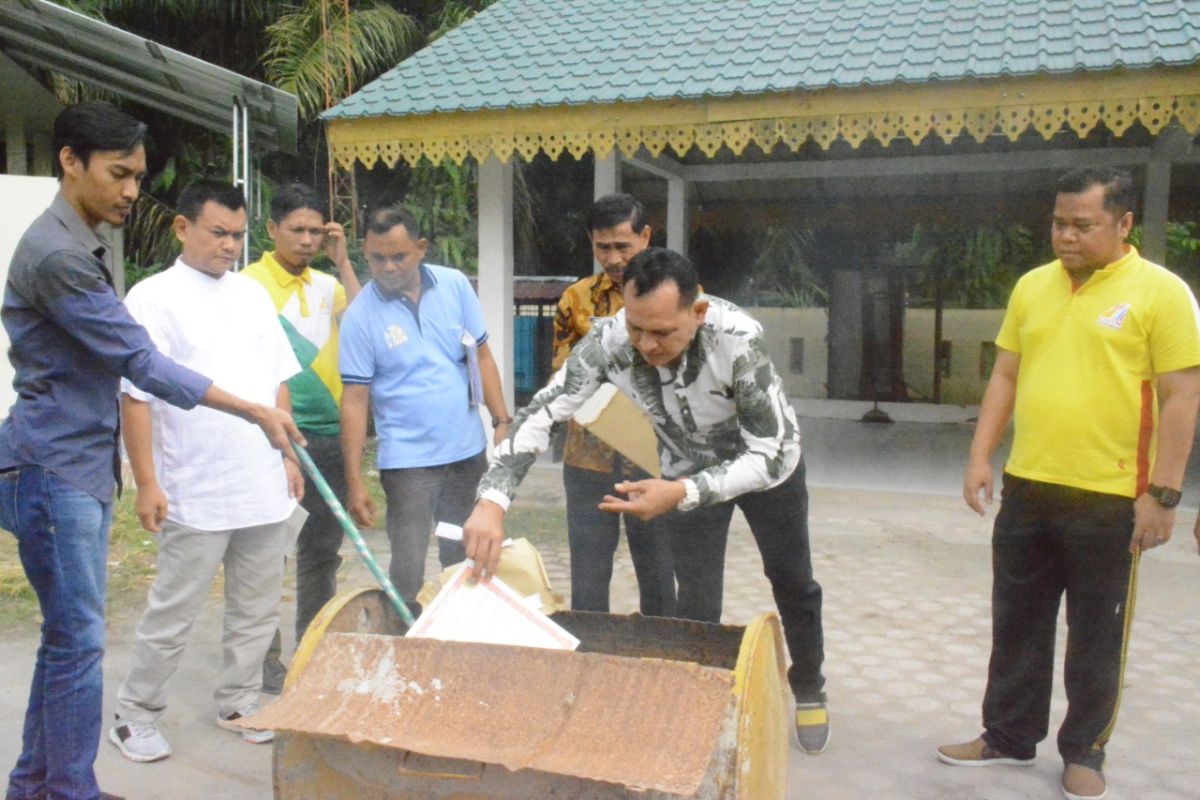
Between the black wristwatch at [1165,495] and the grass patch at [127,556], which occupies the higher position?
the black wristwatch at [1165,495]

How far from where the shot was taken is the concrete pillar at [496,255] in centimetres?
833

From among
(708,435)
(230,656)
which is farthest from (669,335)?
(230,656)

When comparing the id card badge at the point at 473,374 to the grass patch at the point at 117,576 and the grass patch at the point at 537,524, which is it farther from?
the grass patch at the point at 537,524

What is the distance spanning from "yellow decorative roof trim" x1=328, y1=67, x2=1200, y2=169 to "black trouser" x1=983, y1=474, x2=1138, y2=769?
4.01m

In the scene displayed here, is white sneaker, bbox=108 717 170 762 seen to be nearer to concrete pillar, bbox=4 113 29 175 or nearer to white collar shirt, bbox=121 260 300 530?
white collar shirt, bbox=121 260 300 530

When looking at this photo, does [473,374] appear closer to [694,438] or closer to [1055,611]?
[694,438]

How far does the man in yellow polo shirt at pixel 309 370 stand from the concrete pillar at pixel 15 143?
30.3 feet

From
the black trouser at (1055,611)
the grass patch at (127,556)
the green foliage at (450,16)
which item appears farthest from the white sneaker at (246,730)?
the green foliage at (450,16)

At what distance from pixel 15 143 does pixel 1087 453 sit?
11.7 meters

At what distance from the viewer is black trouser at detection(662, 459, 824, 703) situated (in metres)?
3.22

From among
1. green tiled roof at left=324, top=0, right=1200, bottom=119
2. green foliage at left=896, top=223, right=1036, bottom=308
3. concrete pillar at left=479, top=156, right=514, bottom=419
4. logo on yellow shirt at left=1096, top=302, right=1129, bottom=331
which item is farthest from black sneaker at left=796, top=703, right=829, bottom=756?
green foliage at left=896, top=223, right=1036, bottom=308

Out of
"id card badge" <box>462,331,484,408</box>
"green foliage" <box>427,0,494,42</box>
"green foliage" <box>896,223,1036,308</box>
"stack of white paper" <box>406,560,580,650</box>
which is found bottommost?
"stack of white paper" <box>406,560,580,650</box>

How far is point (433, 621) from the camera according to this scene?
252 centimetres

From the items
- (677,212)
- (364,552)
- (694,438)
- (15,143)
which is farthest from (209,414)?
(15,143)
